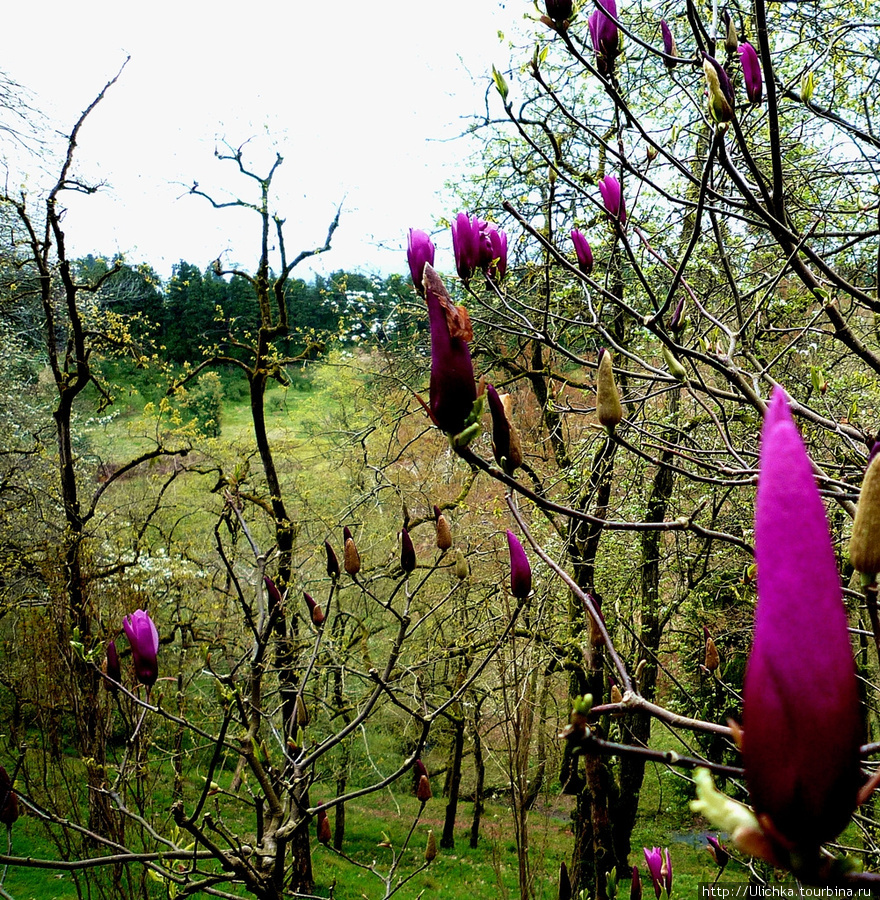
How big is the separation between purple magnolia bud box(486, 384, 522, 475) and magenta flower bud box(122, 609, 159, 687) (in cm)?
102

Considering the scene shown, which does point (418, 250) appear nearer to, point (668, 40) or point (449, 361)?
point (449, 361)

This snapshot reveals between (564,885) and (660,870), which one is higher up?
(660,870)

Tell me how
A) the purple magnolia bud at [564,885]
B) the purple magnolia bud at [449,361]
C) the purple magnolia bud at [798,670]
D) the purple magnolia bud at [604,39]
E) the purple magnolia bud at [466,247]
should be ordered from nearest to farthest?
the purple magnolia bud at [798,670]
the purple magnolia bud at [449,361]
the purple magnolia bud at [604,39]
the purple magnolia bud at [466,247]
the purple magnolia bud at [564,885]

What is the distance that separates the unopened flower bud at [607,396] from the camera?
0.99m

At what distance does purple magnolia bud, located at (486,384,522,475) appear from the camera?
967 mm

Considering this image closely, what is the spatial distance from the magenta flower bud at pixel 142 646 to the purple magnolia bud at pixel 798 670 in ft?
4.94

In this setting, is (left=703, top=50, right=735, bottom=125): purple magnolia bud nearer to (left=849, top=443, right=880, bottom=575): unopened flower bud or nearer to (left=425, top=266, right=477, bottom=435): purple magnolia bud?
(left=425, top=266, right=477, bottom=435): purple magnolia bud

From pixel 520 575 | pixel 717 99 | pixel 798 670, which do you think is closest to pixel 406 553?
pixel 520 575

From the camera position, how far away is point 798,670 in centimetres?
38

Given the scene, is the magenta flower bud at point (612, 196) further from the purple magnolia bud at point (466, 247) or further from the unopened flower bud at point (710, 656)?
the unopened flower bud at point (710, 656)

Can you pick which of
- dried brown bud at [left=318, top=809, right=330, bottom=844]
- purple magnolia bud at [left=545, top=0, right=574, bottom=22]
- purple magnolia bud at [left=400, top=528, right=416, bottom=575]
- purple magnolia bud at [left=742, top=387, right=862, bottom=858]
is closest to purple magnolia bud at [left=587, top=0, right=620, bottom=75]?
purple magnolia bud at [left=545, top=0, right=574, bottom=22]

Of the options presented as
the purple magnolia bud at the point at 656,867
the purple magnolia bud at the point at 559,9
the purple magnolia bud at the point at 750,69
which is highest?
the purple magnolia bud at the point at 559,9

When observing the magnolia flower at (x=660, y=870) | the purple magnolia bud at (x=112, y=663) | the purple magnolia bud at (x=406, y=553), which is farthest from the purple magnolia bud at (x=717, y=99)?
the purple magnolia bud at (x=112, y=663)

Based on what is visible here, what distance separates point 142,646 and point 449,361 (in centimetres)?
119
